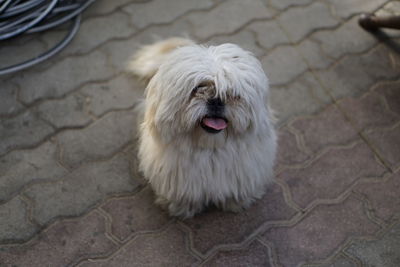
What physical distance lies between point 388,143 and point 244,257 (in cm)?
104

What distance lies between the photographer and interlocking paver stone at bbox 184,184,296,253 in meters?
2.12

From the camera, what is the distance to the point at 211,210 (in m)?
2.22

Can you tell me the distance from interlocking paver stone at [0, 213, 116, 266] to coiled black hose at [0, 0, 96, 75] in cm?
101

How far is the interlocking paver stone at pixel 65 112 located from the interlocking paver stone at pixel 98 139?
54 millimetres

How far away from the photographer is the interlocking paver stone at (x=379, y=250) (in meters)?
2.06

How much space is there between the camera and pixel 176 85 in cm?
172

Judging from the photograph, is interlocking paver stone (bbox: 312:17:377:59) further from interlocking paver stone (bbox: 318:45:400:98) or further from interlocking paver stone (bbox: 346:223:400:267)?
interlocking paver stone (bbox: 346:223:400:267)

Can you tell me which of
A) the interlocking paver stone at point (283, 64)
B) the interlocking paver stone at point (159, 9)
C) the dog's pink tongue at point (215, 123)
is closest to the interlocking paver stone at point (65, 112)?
the interlocking paver stone at point (159, 9)

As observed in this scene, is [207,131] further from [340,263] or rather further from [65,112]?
[65,112]

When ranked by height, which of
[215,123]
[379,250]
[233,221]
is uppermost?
[215,123]

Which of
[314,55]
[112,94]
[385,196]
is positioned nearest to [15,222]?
[112,94]

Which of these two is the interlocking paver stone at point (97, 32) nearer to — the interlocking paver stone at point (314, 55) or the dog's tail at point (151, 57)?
the dog's tail at point (151, 57)

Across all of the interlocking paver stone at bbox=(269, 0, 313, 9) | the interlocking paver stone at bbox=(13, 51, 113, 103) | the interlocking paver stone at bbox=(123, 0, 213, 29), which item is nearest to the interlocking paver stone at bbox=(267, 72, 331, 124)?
the interlocking paver stone at bbox=(269, 0, 313, 9)

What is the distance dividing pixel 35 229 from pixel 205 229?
0.77m
